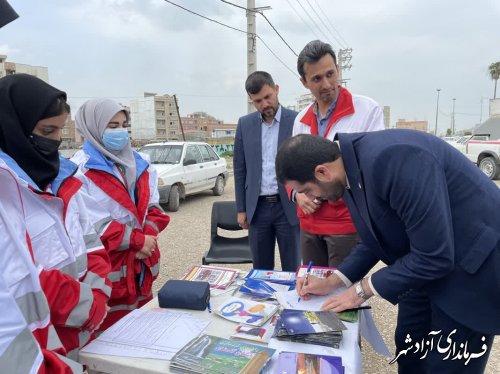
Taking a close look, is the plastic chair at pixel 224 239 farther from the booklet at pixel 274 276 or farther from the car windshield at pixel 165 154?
the car windshield at pixel 165 154

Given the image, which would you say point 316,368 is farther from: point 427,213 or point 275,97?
point 275,97

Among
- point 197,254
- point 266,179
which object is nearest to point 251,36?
point 197,254

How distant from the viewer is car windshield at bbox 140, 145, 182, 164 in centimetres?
815

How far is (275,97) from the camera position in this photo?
2910mm

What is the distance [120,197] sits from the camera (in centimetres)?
218

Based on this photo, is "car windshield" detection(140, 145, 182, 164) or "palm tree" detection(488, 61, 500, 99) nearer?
"car windshield" detection(140, 145, 182, 164)

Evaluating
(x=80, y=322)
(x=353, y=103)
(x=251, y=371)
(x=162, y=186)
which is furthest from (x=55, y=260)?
(x=162, y=186)

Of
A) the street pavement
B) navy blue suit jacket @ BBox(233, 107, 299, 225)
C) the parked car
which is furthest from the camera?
the parked car

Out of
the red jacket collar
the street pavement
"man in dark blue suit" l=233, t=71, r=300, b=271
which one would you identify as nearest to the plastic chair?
"man in dark blue suit" l=233, t=71, r=300, b=271

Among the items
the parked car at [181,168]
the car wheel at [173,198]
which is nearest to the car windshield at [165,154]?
the parked car at [181,168]

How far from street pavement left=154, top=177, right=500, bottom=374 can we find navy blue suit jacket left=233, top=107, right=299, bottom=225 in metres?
1.17

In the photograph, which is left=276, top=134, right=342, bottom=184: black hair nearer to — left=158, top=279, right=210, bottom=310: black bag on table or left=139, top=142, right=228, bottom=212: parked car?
left=158, top=279, right=210, bottom=310: black bag on table

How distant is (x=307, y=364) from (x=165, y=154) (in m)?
7.44

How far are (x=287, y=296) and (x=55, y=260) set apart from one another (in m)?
1.03
